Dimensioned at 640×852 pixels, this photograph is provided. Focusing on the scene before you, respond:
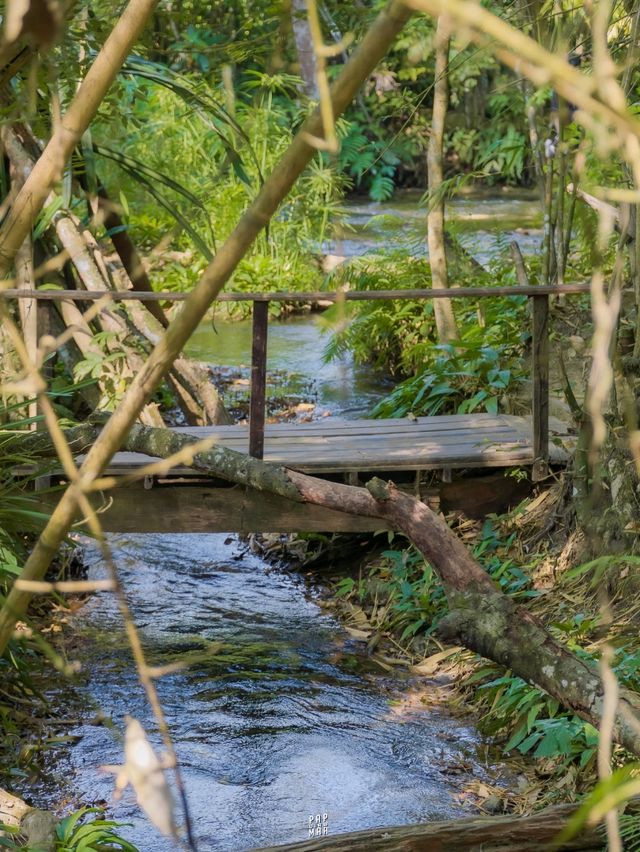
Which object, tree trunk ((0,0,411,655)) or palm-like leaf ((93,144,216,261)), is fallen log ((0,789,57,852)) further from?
palm-like leaf ((93,144,216,261))

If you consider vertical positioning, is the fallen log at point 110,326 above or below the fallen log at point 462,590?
above

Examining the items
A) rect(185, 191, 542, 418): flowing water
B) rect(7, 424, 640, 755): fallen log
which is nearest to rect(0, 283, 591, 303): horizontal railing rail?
rect(7, 424, 640, 755): fallen log

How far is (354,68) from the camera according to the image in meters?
0.84

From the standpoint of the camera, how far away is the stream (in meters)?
3.37

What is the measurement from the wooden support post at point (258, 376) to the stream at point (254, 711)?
Result: 317 mm

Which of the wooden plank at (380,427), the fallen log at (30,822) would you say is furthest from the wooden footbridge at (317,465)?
the fallen log at (30,822)

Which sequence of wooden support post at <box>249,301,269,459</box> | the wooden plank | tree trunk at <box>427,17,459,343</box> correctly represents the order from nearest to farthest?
wooden support post at <box>249,301,269,459</box>
the wooden plank
tree trunk at <box>427,17,459,343</box>

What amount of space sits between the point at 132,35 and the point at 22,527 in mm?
2885

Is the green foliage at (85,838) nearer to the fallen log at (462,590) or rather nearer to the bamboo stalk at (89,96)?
the fallen log at (462,590)

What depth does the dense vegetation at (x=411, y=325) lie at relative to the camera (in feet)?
7.41

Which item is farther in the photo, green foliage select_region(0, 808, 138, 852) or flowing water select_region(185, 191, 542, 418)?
flowing water select_region(185, 191, 542, 418)

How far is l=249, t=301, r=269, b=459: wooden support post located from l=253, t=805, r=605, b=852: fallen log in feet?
7.64

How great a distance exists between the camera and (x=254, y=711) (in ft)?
13.3

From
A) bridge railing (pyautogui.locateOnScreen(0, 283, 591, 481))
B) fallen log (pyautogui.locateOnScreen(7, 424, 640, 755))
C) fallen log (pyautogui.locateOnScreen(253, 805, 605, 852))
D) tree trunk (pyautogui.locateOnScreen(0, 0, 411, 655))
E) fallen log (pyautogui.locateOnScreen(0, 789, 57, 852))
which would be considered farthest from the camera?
bridge railing (pyautogui.locateOnScreen(0, 283, 591, 481))
